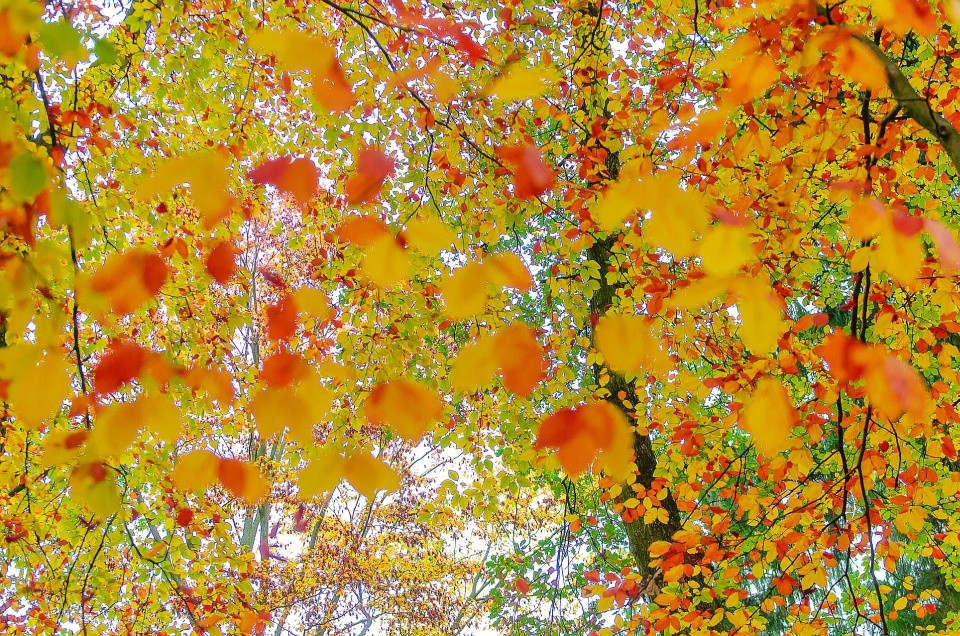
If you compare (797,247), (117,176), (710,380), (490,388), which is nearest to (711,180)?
(797,247)

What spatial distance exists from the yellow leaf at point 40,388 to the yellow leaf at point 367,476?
67 centimetres

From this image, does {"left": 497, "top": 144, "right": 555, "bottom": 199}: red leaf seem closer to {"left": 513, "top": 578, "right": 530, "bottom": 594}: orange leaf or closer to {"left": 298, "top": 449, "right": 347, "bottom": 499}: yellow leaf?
{"left": 298, "top": 449, "right": 347, "bottom": 499}: yellow leaf

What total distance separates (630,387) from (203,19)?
422 cm

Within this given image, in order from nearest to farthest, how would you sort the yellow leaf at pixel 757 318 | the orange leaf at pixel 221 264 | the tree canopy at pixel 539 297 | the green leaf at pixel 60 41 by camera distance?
1. the green leaf at pixel 60 41
2. the yellow leaf at pixel 757 318
3. the orange leaf at pixel 221 264
4. the tree canopy at pixel 539 297

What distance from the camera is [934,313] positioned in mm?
4078

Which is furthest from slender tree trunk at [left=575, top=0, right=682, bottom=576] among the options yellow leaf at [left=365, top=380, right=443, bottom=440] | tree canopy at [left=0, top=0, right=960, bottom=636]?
yellow leaf at [left=365, top=380, right=443, bottom=440]

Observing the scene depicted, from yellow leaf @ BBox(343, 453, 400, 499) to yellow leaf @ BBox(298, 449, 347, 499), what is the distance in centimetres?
2

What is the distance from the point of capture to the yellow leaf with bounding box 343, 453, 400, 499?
4.74ft

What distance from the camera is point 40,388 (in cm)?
138

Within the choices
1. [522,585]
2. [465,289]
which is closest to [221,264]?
[465,289]

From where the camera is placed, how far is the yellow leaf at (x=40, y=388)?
1.35m

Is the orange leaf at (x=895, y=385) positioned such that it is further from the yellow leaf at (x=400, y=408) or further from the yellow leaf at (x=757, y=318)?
the yellow leaf at (x=400, y=408)

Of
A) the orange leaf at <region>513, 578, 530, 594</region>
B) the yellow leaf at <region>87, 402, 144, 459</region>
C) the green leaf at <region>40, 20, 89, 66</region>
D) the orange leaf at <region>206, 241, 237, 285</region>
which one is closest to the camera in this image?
the green leaf at <region>40, 20, 89, 66</region>

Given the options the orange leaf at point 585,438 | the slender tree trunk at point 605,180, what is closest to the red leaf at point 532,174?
the orange leaf at point 585,438
